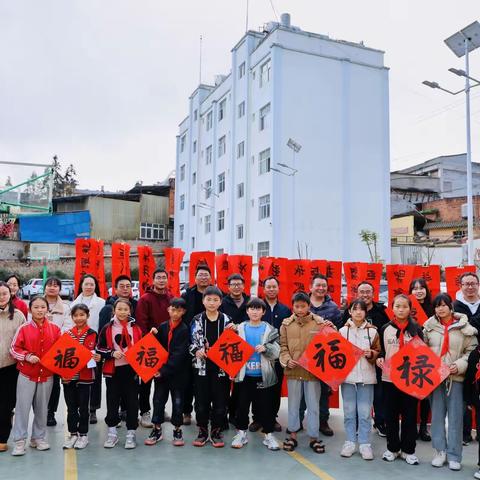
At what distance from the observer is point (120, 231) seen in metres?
34.1

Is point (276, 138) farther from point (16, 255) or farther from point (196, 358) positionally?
point (196, 358)

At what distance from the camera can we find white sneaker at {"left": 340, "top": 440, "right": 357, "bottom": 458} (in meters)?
4.49

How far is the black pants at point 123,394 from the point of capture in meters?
4.72

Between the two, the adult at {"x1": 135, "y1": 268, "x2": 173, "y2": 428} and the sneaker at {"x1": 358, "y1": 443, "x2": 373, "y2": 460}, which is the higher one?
the adult at {"x1": 135, "y1": 268, "x2": 173, "y2": 428}

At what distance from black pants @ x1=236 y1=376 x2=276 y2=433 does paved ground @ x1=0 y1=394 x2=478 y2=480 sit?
234mm

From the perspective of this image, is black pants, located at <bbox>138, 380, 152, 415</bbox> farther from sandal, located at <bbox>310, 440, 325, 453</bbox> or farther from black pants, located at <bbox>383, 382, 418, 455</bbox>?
black pants, located at <bbox>383, 382, 418, 455</bbox>

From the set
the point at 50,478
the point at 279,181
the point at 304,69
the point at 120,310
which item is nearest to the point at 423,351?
the point at 120,310

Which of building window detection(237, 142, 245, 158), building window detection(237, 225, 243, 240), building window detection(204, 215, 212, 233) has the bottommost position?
building window detection(237, 225, 243, 240)

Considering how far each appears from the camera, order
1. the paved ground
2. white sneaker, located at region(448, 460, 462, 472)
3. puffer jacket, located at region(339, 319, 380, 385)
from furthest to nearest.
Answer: puffer jacket, located at region(339, 319, 380, 385) < white sneaker, located at region(448, 460, 462, 472) < the paved ground

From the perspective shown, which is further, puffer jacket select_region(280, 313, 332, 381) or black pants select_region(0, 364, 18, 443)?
puffer jacket select_region(280, 313, 332, 381)

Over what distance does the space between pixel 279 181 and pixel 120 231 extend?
15.6 m

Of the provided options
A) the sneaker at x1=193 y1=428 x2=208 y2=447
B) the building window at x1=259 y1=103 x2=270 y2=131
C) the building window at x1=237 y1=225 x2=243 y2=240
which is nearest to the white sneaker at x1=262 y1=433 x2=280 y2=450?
the sneaker at x1=193 y1=428 x2=208 y2=447

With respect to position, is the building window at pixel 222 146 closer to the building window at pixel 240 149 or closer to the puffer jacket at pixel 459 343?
the building window at pixel 240 149

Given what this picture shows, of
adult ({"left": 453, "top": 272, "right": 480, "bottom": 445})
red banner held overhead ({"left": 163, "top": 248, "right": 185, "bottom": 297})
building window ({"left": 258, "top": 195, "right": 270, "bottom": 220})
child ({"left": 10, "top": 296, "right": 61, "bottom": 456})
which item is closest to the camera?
child ({"left": 10, "top": 296, "right": 61, "bottom": 456})
